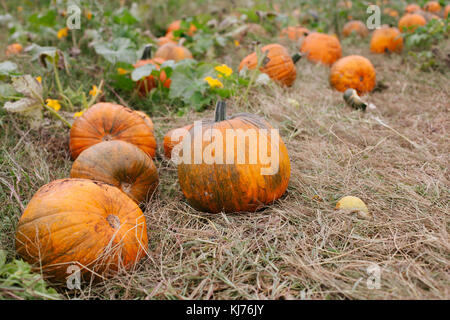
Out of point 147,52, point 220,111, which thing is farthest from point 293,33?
point 220,111

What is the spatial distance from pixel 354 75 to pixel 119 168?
11.4ft

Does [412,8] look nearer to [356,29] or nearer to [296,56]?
[356,29]

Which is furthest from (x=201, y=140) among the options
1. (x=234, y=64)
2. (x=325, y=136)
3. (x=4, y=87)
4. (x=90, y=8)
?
(x=90, y=8)

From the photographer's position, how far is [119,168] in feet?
8.41

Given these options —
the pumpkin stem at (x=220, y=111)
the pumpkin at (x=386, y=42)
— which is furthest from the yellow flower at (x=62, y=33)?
the pumpkin at (x=386, y=42)

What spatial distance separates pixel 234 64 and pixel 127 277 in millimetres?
4192

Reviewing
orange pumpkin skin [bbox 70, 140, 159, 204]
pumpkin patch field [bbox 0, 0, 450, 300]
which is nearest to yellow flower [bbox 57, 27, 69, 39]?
pumpkin patch field [bbox 0, 0, 450, 300]

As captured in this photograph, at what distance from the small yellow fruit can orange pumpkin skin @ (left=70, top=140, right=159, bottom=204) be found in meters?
1.35

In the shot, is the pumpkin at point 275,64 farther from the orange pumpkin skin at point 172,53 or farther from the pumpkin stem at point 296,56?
the orange pumpkin skin at point 172,53

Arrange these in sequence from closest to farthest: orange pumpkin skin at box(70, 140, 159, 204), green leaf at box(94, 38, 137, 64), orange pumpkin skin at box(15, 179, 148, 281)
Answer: orange pumpkin skin at box(15, 179, 148, 281), orange pumpkin skin at box(70, 140, 159, 204), green leaf at box(94, 38, 137, 64)

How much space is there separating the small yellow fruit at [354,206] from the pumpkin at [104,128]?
5.54 ft

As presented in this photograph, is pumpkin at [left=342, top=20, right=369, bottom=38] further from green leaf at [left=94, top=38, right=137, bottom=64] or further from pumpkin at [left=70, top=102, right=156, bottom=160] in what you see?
pumpkin at [left=70, top=102, right=156, bottom=160]

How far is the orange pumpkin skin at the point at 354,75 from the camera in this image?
4820mm

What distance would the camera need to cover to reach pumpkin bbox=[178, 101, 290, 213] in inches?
94.4
